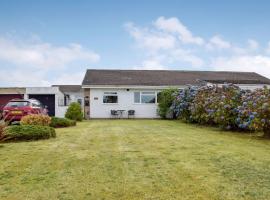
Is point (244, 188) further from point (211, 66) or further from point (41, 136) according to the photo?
point (211, 66)

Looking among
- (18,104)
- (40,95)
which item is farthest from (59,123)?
(40,95)

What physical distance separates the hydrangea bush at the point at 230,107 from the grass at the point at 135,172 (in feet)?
7.77

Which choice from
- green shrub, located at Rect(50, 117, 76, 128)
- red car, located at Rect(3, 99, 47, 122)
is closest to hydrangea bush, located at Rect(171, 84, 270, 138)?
green shrub, located at Rect(50, 117, 76, 128)

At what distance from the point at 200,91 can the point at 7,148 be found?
10445mm

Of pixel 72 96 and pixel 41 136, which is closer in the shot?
pixel 41 136

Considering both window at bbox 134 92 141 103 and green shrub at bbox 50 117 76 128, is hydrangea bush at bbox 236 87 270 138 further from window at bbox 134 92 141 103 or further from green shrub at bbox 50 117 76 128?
window at bbox 134 92 141 103

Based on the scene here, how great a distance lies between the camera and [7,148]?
7.92 m

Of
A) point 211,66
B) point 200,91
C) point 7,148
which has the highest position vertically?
point 211,66

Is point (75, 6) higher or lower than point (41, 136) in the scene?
higher

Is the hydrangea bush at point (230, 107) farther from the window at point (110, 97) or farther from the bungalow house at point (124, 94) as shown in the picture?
the window at point (110, 97)

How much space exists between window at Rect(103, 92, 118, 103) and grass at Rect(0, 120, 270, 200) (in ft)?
53.8

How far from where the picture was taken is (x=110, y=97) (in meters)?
24.3

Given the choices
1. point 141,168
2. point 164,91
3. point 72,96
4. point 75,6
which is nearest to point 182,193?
point 141,168

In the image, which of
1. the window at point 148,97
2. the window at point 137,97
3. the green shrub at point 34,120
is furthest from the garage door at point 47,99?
the green shrub at point 34,120
